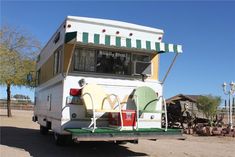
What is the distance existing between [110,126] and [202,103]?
14768 millimetres

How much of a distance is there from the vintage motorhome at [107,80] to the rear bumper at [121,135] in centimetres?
2

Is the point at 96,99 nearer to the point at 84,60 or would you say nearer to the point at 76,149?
the point at 84,60

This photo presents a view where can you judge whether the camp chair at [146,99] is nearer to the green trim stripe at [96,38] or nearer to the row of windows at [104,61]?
the row of windows at [104,61]

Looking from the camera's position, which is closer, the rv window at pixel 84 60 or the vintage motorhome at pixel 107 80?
the vintage motorhome at pixel 107 80

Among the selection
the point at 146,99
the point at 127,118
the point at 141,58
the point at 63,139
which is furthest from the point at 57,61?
the point at 127,118

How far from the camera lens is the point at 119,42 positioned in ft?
31.0

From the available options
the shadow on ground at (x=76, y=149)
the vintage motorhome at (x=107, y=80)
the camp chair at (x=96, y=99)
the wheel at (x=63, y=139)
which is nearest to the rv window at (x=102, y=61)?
the vintage motorhome at (x=107, y=80)

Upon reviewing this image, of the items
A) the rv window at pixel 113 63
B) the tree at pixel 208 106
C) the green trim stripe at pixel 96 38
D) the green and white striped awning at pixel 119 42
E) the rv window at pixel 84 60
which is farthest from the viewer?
the tree at pixel 208 106

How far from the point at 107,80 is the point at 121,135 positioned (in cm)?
191

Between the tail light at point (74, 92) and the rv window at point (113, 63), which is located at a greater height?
the rv window at point (113, 63)

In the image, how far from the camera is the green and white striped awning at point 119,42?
29.3 ft

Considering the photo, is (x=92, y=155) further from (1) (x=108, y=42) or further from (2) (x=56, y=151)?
(1) (x=108, y=42)

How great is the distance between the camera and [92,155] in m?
9.85

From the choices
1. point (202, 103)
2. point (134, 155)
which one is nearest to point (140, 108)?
point (134, 155)
